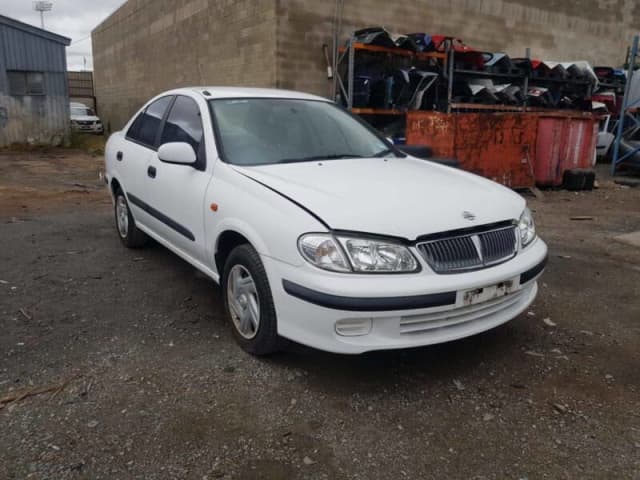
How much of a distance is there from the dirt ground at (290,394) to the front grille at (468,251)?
659 millimetres

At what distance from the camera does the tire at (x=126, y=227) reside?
16.6 ft

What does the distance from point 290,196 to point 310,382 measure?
1.00 meters

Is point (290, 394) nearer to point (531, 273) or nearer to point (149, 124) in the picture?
point (531, 273)

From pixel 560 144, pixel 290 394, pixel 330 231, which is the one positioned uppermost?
pixel 560 144

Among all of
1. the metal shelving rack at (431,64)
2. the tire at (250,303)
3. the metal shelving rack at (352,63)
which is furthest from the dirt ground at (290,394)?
the metal shelving rack at (431,64)

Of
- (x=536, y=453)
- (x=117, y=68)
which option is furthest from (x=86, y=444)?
(x=117, y=68)

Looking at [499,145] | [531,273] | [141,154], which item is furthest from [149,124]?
[499,145]

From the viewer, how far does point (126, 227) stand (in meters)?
5.24

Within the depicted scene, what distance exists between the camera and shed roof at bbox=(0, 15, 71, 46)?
16172mm

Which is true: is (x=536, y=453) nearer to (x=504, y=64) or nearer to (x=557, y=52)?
(x=504, y=64)

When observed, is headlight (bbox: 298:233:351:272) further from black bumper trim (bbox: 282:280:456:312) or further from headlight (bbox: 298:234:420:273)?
black bumper trim (bbox: 282:280:456:312)

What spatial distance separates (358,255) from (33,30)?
60.1 ft

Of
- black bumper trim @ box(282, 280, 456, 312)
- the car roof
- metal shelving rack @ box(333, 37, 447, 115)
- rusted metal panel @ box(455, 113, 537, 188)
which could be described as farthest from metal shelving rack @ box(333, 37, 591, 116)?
black bumper trim @ box(282, 280, 456, 312)

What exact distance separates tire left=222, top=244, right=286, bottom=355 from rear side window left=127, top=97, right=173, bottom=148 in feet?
6.08
